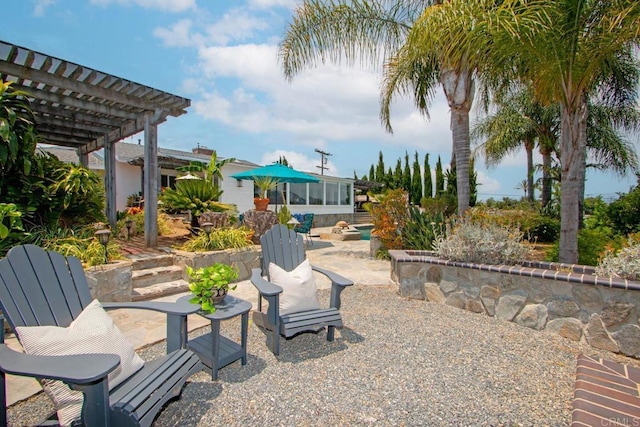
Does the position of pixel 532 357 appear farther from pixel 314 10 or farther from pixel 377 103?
pixel 377 103

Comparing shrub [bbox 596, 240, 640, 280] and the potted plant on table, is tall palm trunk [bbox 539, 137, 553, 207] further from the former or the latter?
shrub [bbox 596, 240, 640, 280]

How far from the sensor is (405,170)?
2902 cm

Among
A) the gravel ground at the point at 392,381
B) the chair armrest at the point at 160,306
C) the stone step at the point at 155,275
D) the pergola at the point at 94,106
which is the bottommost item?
the gravel ground at the point at 392,381

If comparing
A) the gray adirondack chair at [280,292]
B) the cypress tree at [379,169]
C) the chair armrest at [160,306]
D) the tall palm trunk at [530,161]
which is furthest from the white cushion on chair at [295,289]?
the cypress tree at [379,169]

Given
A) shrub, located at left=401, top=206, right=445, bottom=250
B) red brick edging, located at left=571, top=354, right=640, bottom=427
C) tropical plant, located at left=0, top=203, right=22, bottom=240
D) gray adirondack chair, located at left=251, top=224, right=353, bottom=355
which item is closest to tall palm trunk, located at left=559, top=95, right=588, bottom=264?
shrub, located at left=401, top=206, right=445, bottom=250

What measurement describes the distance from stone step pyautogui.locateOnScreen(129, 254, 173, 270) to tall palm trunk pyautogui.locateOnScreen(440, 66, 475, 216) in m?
5.52

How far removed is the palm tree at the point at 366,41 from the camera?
642 cm

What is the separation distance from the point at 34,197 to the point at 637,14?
26.3 ft

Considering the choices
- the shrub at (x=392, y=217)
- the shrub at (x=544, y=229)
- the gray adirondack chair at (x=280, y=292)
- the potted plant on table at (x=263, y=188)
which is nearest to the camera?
the gray adirondack chair at (x=280, y=292)

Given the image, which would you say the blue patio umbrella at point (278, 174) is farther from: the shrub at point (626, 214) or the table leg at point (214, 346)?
the shrub at point (626, 214)

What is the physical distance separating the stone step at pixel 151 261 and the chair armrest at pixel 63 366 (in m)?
3.75

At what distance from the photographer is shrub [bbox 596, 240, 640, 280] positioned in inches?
125

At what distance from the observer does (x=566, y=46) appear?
172 inches

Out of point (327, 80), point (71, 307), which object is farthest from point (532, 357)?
point (327, 80)
